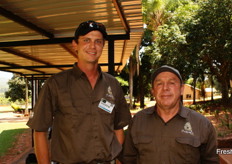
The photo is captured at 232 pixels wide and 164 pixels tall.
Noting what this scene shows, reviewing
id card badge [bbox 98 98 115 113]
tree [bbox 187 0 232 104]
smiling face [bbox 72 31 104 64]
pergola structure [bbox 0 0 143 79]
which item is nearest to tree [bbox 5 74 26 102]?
tree [bbox 187 0 232 104]

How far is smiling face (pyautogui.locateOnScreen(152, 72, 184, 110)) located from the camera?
2385 millimetres

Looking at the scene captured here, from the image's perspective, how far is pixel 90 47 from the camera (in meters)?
2.46

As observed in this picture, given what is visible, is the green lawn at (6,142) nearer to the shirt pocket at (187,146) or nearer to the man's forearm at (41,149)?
the man's forearm at (41,149)

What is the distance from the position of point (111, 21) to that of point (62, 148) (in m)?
3.15

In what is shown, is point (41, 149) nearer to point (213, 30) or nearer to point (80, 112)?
point (80, 112)

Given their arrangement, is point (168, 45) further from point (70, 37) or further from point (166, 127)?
point (166, 127)

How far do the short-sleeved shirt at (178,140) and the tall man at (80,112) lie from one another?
0.33 metres

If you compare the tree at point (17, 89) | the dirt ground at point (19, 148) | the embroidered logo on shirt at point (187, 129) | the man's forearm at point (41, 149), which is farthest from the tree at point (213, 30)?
the tree at point (17, 89)

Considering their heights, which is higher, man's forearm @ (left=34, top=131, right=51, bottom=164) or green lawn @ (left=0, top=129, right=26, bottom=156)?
man's forearm @ (left=34, top=131, right=51, bottom=164)

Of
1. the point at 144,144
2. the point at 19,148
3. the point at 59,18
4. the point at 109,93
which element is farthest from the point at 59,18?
the point at 19,148

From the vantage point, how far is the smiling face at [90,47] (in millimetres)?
2459

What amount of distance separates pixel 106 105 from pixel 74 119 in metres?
0.33

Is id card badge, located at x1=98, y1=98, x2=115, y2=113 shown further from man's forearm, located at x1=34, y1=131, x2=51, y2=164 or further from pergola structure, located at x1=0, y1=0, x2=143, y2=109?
pergola structure, located at x1=0, y1=0, x2=143, y2=109

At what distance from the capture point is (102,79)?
8.43ft
